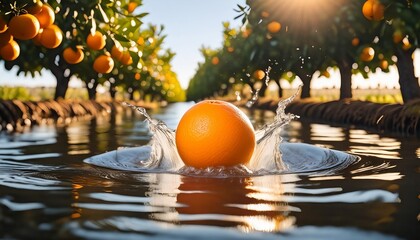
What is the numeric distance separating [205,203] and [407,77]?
14.4m

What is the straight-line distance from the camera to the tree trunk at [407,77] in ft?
57.8

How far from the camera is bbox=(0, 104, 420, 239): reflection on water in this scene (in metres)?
3.49

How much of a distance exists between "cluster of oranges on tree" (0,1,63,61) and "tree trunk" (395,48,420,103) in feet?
40.8

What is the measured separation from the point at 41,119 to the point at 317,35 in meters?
8.06

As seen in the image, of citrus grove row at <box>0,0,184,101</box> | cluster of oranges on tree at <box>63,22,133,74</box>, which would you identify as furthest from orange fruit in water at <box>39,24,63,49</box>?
cluster of oranges on tree at <box>63,22,133,74</box>

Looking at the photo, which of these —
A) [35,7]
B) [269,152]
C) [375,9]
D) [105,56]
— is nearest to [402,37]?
[375,9]

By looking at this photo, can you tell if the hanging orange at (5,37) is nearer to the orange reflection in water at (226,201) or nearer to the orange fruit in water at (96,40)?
the orange fruit in water at (96,40)

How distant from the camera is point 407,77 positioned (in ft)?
58.0

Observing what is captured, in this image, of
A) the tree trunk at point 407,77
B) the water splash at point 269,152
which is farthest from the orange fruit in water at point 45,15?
the tree trunk at point 407,77

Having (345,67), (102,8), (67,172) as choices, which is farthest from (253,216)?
(345,67)

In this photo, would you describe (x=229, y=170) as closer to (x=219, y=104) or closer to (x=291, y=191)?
(x=219, y=104)

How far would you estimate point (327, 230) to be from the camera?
3504mm

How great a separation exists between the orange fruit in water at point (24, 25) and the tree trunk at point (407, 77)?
13065 mm

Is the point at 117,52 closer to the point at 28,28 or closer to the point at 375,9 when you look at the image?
the point at 28,28
